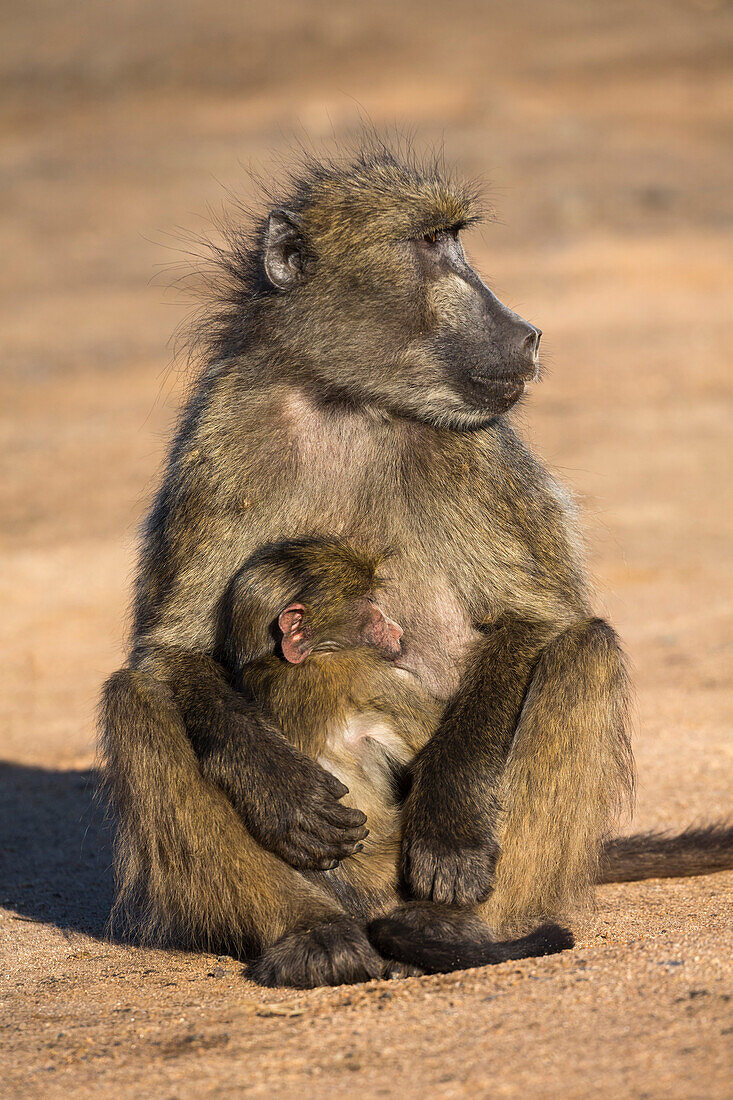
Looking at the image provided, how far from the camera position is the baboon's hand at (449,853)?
3.09 metres

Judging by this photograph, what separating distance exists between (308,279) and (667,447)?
23.2 ft

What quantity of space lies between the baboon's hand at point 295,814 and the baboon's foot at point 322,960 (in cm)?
16

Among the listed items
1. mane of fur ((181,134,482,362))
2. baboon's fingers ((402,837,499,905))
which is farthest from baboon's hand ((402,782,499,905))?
mane of fur ((181,134,482,362))

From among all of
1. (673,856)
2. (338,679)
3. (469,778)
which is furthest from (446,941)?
(673,856)

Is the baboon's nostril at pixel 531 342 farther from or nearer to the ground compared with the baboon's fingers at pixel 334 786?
farther from the ground

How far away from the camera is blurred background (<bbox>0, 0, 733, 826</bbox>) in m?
7.15

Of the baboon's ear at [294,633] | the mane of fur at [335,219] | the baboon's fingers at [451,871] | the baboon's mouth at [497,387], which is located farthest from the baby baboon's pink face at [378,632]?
the mane of fur at [335,219]

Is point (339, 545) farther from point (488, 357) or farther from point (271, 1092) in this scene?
point (271, 1092)

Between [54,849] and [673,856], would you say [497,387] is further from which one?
→ [54,849]

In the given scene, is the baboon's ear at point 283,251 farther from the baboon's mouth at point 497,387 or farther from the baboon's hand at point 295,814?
the baboon's hand at point 295,814

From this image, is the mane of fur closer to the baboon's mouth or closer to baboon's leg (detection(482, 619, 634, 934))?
the baboon's mouth

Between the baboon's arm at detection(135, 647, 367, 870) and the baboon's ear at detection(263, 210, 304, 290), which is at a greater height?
the baboon's ear at detection(263, 210, 304, 290)

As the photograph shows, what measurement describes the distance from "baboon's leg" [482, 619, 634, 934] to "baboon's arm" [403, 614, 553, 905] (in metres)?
0.05

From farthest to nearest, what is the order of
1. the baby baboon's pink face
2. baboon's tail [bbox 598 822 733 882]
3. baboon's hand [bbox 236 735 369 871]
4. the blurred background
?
the blurred background → baboon's tail [bbox 598 822 733 882] → the baby baboon's pink face → baboon's hand [bbox 236 735 369 871]
